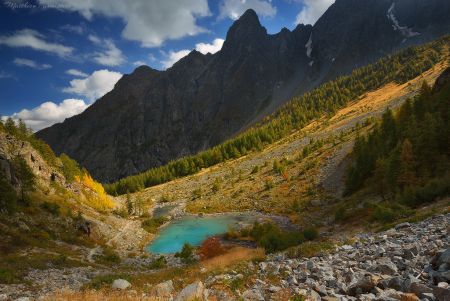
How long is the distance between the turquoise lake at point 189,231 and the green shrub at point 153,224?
216cm

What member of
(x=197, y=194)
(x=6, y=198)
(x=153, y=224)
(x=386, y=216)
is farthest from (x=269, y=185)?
(x=6, y=198)

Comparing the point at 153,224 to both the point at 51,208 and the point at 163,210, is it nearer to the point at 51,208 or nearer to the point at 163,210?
the point at 163,210

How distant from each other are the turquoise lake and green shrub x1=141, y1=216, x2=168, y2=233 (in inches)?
85.2

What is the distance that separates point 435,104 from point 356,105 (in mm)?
125312

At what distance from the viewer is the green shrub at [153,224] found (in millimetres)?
76950

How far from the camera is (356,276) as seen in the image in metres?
11.7

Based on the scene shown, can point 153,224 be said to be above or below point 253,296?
below

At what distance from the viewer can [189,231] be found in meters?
74.4

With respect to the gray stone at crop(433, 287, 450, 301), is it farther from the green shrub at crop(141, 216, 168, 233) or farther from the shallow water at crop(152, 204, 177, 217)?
the shallow water at crop(152, 204, 177, 217)

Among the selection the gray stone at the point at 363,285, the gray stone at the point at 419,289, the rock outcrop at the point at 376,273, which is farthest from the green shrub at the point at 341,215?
the gray stone at the point at 419,289

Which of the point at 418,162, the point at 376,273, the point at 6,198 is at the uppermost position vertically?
the point at 6,198

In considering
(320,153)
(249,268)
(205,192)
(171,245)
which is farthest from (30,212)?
(320,153)

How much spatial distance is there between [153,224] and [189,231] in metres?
11.8

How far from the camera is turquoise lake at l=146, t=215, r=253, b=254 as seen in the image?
63619 mm
